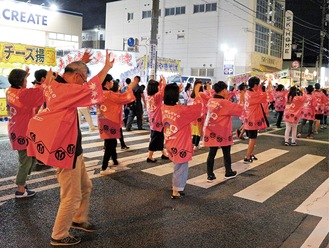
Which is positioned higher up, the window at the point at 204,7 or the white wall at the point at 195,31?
the window at the point at 204,7

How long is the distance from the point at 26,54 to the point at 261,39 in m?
30.1

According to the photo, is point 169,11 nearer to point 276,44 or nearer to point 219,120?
point 276,44

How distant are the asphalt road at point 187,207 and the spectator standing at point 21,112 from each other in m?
0.37

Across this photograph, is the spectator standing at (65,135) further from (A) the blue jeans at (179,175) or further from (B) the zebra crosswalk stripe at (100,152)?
(B) the zebra crosswalk stripe at (100,152)

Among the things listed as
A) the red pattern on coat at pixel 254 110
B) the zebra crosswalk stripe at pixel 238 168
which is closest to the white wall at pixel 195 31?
the zebra crosswalk stripe at pixel 238 168

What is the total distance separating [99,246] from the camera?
3.81 meters

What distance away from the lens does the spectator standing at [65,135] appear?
142 inches

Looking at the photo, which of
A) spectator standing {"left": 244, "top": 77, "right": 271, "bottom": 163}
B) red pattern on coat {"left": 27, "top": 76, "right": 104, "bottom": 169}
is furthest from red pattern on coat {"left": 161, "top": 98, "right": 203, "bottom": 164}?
spectator standing {"left": 244, "top": 77, "right": 271, "bottom": 163}

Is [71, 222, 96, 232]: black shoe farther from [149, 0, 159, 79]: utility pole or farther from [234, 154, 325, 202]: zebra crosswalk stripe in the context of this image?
[149, 0, 159, 79]: utility pole

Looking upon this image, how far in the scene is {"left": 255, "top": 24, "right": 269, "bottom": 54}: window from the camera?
36.0 meters

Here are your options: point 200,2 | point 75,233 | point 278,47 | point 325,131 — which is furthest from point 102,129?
point 278,47

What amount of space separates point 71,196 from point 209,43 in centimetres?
3461

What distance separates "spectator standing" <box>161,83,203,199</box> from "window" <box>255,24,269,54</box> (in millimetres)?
32784

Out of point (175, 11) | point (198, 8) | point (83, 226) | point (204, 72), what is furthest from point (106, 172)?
point (175, 11)
